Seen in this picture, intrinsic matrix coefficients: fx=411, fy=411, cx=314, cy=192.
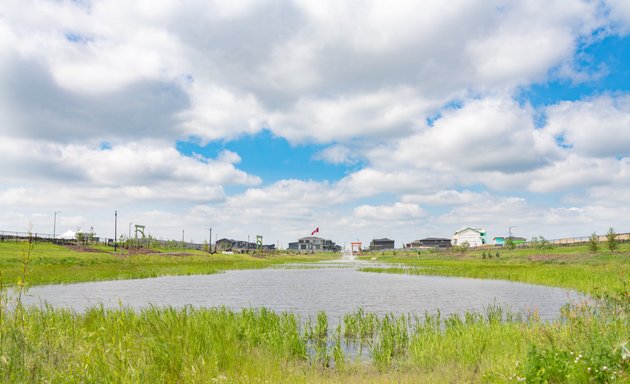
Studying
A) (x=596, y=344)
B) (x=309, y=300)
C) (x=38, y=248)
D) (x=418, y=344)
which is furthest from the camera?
(x=38, y=248)

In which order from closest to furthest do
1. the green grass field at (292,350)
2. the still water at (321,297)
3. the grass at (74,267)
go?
the green grass field at (292,350), the still water at (321,297), the grass at (74,267)

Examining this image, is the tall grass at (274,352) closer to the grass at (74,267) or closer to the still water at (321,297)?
the still water at (321,297)

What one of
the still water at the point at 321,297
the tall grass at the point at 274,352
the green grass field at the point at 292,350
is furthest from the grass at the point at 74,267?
the green grass field at the point at 292,350

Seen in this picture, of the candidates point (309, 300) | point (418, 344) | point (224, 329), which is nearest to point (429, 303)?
Answer: point (309, 300)

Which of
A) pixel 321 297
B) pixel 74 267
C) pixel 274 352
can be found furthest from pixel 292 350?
pixel 74 267

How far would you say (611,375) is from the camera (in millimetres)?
7770

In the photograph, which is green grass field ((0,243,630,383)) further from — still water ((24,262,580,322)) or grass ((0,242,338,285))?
grass ((0,242,338,285))

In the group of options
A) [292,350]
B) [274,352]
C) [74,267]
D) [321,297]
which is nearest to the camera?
[274,352]

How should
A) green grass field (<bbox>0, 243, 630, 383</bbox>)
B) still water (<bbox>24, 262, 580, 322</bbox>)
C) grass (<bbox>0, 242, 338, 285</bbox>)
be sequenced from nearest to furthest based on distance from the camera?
1. green grass field (<bbox>0, 243, 630, 383</bbox>)
2. still water (<bbox>24, 262, 580, 322</bbox>)
3. grass (<bbox>0, 242, 338, 285</bbox>)

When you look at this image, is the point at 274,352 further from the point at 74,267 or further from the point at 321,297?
the point at 74,267

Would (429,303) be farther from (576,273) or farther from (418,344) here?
(576,273)

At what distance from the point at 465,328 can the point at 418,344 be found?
267cm

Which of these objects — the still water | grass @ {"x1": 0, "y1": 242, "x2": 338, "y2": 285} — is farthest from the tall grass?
grass @ {"x1": 0, "y1": 242, "x2": 338, "y2": 285}

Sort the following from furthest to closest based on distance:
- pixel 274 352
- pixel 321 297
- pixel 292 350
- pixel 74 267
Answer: pixel 74 267 < pixel 321 297 < pixel 292 350 < pixel 274 352
